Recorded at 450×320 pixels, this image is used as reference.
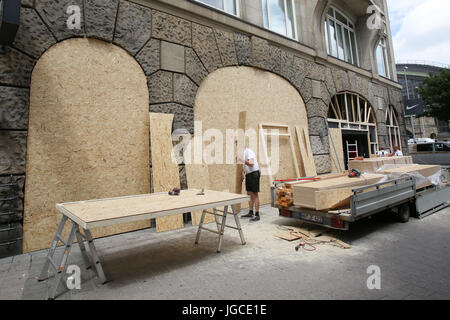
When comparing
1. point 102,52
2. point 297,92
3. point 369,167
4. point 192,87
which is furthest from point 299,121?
point 102,52

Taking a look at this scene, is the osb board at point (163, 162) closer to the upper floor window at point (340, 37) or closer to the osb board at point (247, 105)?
the osb board at point (247, 105)

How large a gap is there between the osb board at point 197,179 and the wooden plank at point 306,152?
3.57 metres

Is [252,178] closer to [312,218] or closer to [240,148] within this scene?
[240,148]

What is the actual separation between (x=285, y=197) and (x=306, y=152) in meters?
3.76

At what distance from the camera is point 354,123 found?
10.1 m

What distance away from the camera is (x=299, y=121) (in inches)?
315

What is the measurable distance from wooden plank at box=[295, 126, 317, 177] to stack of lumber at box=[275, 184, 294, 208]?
3.20 meters

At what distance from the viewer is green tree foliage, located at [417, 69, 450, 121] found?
746 inches

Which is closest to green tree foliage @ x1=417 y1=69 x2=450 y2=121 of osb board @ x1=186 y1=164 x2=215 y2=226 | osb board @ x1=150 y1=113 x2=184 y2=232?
osb board @ x1=186 y1=164 x2=215 y2=226

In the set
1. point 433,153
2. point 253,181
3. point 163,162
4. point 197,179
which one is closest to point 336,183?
point 253,181

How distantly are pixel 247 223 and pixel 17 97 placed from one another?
455 centimetres

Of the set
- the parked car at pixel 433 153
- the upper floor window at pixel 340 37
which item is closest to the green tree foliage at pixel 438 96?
the parked car at pixel 433 153
